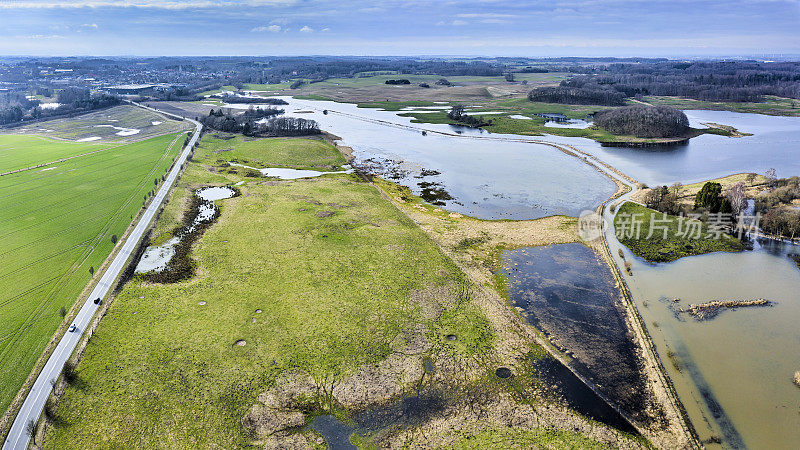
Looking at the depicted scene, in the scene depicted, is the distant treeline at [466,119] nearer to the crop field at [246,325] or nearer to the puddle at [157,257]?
the crop field at [246,325]

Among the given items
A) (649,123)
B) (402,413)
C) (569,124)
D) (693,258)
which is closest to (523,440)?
(402,413)

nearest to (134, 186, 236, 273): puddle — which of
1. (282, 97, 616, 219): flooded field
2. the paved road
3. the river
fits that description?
the paved road

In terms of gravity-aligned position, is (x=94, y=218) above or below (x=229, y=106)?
below

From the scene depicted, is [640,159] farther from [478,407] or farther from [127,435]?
[127,435]

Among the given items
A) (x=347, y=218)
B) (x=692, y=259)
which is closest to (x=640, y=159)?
(x=692, y=259)

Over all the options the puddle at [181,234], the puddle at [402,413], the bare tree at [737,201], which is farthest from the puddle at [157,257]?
the bare tree at [737,201]

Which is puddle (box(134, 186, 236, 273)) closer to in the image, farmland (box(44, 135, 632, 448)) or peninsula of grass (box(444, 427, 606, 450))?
farmland (box(44, 135, 632, 448))

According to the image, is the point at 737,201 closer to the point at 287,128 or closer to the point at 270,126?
the point at 287,128
